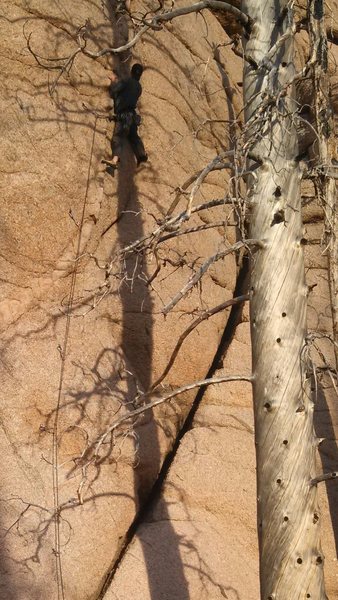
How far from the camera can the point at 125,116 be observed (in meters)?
8.75

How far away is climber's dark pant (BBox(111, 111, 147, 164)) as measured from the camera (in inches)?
345

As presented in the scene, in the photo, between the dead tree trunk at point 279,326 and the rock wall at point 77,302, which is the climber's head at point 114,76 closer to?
the rock wall at point 77,302

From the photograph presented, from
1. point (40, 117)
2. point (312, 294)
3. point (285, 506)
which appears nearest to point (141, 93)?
point (40, 117)

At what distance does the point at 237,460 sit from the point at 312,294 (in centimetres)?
262

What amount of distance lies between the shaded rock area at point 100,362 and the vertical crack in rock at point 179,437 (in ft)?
0.13

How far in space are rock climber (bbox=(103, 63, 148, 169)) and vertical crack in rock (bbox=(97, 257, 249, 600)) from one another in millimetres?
2018

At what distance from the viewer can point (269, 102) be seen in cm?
591

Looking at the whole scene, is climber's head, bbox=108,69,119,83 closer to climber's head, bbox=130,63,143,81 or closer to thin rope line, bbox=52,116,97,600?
climber's head, bbox=130,63,143,81

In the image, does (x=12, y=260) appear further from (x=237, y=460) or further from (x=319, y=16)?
(x=319, y=16)

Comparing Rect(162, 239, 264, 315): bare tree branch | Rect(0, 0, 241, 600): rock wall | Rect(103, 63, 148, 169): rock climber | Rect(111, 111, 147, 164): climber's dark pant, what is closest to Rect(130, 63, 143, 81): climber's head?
Rect(103, 63, 148, 169): rock climber

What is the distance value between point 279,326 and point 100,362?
98.7 inches

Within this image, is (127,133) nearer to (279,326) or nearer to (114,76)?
(114,76)

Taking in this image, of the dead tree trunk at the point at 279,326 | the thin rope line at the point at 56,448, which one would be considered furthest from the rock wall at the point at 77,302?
the dead tree trunk at the point at 279,326

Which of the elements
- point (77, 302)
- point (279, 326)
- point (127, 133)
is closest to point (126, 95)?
point (127, 133)
